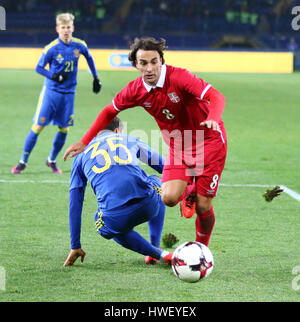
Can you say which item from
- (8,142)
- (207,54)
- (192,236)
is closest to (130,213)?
(192,236)

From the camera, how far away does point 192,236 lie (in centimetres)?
549

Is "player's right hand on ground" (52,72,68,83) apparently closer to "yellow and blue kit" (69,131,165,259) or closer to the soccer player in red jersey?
the soccer player in red jersey

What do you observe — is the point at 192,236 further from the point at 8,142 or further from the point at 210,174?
the point at 8,142

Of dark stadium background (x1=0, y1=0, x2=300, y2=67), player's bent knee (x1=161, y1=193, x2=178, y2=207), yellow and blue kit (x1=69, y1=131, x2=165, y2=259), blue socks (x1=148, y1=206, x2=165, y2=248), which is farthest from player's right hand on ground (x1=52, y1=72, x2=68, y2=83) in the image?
dark stadium background (x1=0, y1=0, x2=300, y2=67)

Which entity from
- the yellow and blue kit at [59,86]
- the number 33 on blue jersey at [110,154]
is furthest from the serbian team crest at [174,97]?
the yellow and blue kit at [59,86]

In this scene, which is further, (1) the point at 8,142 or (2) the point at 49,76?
(1) the point at 8,142

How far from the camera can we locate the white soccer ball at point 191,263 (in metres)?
4.02

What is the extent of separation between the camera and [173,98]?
4617 mm

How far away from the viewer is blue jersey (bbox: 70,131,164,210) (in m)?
4.24

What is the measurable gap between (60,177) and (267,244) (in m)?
3.77

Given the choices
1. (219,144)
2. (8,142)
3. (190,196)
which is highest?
(219,144)

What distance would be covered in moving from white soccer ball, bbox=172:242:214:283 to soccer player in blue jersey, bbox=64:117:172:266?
397 mm

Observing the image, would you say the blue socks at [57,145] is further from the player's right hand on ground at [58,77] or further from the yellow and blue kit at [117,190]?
the yellow and blue kit at [117,190]

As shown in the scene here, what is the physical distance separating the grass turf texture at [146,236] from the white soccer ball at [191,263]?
0.09 meters
